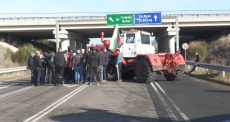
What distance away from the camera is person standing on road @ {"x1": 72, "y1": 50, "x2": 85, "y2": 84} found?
18.9 metres

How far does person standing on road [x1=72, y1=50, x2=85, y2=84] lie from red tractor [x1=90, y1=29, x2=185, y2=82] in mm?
2030

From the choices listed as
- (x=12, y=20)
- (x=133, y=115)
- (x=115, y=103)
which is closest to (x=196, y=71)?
(x=115, y=103)

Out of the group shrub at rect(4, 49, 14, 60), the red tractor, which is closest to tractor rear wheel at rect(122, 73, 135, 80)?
the red tractor

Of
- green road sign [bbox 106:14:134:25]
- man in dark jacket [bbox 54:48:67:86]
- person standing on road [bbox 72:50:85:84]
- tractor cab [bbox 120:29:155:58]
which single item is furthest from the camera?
green road sign [bbox 106:14:134:25]

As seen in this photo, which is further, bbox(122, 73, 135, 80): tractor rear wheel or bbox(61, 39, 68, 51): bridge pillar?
bbox(61, 39, 68, 51): bridge pillar

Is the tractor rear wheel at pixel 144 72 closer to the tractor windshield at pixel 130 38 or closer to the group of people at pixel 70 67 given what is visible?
the group of people at pixel 70 67

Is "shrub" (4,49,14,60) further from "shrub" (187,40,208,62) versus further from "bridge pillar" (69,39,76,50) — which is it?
"shrub" (187,40,208,62)

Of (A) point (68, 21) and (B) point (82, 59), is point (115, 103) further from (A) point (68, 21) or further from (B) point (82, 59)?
(A) point (68, 21)

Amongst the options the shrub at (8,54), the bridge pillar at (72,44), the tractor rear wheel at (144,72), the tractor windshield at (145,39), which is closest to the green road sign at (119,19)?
the shrub at (8,54)

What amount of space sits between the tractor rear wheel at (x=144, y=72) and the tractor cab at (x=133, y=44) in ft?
4.80

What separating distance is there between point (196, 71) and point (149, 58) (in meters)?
10.4

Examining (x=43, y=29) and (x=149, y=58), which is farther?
(x=43, y=29)

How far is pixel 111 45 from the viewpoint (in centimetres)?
2050

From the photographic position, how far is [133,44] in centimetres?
2036
